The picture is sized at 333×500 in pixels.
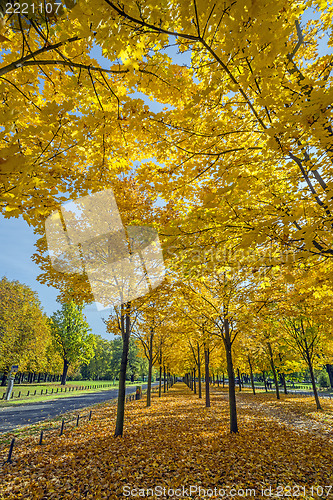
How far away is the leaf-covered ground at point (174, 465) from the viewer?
4.22 meters

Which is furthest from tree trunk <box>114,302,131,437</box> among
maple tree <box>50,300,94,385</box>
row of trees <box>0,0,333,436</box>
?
maple tree <box>50,300,94,385</box>

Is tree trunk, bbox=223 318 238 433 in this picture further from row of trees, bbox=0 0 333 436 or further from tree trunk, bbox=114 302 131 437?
row of trees, bbox=0 0 333 436

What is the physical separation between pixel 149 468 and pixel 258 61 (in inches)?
296

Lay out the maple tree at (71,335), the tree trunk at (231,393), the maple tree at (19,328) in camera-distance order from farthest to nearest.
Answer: the maple tree at (71,335) → the maple tree at (19,328) → the tree trunk at (231,393)

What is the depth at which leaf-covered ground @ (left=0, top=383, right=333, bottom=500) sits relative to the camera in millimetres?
4223

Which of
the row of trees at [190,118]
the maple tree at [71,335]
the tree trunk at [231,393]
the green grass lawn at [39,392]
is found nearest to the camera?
the row of trees at [190,118]

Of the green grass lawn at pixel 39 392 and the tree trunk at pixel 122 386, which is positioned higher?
the tree trunk at pixel 122 386

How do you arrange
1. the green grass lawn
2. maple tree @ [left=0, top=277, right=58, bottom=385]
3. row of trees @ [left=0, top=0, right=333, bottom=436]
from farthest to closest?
maple tree @ [left=0, top=277, right=58, bottom=385], the green grass lawn, row of trees @ [left=0, top=0, right=333, bottom=436]

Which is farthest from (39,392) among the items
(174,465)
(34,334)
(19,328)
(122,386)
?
(174,465)

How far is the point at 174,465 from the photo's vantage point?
5.19 meters

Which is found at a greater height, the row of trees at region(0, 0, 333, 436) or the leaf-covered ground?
the row of trees at region(0, 0, 333, 436)

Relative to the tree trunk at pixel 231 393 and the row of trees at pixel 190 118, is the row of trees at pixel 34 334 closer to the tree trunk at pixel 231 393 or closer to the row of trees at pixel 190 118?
the tree trunk at pixel 231 393

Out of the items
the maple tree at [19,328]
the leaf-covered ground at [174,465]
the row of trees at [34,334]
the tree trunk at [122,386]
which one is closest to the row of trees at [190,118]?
the leaf-covered ground at [174,465]

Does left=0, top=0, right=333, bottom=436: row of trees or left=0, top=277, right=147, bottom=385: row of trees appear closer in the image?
left=0, top=0, right=333, bottom=436: row of trees
